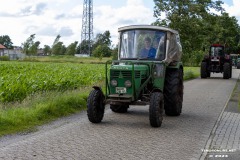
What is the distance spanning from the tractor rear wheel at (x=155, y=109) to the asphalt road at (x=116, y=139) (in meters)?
0.23

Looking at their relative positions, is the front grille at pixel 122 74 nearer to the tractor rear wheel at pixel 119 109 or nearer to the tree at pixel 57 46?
the tractor rear wheel at pixel 119 109

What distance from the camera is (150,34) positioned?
1236cm

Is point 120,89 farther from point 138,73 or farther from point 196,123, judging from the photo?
point 196,123

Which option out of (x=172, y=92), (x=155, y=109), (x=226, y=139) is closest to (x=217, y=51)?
(x=172, y=92)

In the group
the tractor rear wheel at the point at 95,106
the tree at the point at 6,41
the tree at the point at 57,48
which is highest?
the tree at the point at 6,41

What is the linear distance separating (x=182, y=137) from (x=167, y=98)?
8.91 feet

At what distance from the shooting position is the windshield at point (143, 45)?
12.2 meters

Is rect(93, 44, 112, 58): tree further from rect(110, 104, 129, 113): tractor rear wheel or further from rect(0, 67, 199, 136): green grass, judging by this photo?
rect(110, 104, 129, 113): tractor rear wheel

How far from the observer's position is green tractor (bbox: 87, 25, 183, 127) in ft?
36.7

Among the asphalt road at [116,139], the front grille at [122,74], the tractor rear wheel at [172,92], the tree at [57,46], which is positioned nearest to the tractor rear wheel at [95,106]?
the asphalt road at [116,139]

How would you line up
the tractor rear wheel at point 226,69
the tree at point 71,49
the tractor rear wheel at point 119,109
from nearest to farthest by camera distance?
the tractor rear wheel at point 119,109, the tractor rear wheel at point 226,69, the tree at point 71,49

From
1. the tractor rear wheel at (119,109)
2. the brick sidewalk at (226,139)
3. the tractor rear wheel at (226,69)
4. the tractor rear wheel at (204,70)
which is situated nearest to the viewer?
the brick sidewalk at (226,139)

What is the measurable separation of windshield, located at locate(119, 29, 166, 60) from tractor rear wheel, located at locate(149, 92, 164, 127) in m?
1.57

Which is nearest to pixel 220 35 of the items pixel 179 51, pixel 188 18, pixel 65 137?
pixel 188 18
